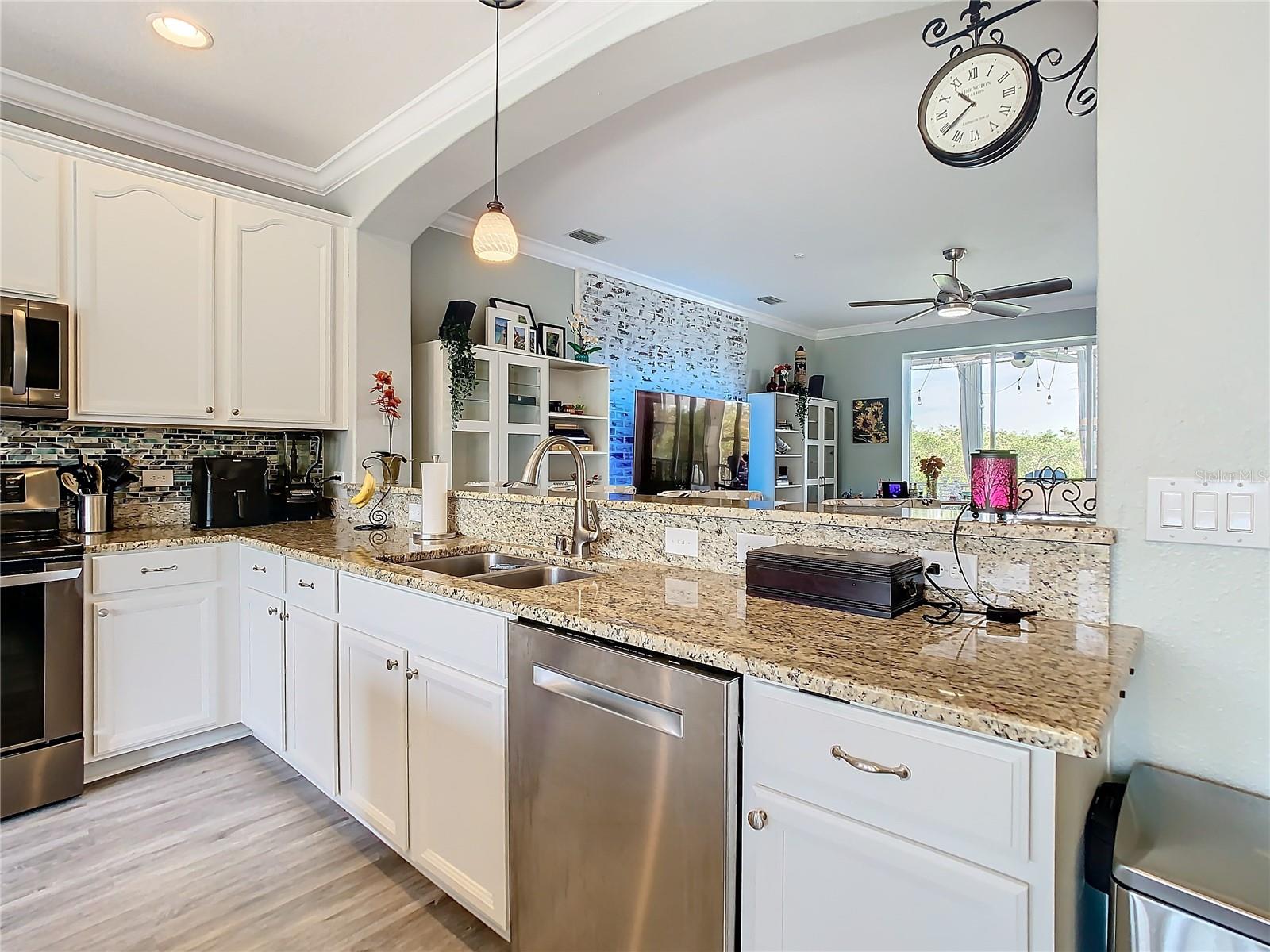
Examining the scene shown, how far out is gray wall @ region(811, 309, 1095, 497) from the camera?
6.50 metres

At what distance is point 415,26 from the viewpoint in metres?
2.25

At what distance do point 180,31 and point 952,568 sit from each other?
2976 mm

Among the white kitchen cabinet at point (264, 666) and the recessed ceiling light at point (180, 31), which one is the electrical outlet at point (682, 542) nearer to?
the white kitchen cabinet at point (264, 666)

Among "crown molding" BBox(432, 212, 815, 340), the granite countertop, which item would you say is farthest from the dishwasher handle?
"crown molding" BBox(432, 212, 815, 340)

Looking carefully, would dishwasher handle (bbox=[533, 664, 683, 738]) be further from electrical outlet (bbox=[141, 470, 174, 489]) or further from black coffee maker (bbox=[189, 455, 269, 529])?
electrical outlet (bbox=[141, 470, 174, 489])

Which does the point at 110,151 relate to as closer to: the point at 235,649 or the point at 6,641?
the point at 6,641

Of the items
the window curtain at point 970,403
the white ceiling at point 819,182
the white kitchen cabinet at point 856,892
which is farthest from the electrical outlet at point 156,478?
the window curtain at point 970,403

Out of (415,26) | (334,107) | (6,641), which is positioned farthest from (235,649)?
(415,26)

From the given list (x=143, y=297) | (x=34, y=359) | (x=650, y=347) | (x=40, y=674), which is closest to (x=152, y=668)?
(x=40, y=674)

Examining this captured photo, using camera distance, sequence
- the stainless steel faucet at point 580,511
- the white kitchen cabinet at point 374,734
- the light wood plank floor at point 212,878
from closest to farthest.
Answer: the light wood plank floor at point 212,878 → the white kitchen cabinet at point 374,734 → the stainless steel faucet at point 580,511

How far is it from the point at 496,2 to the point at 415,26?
34cm

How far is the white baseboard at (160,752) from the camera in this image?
2.59 meters

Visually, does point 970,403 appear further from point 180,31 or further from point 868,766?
point 180,31

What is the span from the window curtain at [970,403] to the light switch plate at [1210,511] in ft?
19.3
